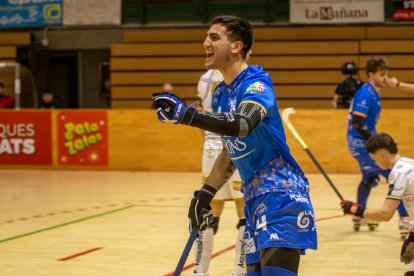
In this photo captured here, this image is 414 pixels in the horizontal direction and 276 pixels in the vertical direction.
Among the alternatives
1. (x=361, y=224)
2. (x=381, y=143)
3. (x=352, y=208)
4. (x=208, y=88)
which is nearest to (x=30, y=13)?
(x=361, y=224)

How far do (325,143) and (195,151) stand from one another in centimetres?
261

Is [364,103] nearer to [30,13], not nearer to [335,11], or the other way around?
[335,11]

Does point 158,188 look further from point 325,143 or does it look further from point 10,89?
point 10,89

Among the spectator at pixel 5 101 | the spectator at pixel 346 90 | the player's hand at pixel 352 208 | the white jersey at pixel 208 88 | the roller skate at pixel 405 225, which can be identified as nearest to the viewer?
A: the player's hand at pixel 352 208

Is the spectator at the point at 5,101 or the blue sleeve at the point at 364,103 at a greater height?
the blue sleeve at the point at 364,103

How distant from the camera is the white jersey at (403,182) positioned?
21.1 feet

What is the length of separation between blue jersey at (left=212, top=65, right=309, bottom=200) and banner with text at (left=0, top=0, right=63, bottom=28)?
16906 millimetres

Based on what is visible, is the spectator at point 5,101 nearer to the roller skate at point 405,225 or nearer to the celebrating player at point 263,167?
the roller skate at point 405,225

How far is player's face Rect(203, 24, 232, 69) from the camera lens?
4043mm

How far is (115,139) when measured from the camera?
16.8 meters

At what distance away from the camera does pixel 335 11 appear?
19469 millimetres

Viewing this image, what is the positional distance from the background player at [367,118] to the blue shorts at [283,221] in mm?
5333

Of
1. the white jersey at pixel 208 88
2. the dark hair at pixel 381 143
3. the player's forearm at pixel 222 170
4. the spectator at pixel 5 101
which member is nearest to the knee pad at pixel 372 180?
the dark hair at pixel 381 143

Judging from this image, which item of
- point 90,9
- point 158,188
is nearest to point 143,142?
point 158,188
